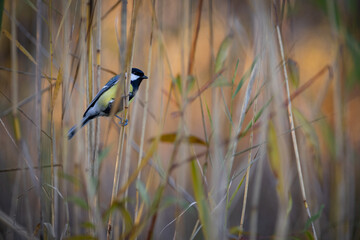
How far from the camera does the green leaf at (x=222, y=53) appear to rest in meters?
1.03

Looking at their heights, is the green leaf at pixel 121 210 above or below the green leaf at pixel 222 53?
below

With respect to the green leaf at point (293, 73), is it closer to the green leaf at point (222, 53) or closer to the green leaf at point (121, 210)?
the green leaf at point (222, 53)

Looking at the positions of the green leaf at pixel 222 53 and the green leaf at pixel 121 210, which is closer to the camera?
the green leaf at pixel 121 210

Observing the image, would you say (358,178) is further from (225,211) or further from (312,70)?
(225,211)

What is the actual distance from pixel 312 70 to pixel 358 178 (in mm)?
865

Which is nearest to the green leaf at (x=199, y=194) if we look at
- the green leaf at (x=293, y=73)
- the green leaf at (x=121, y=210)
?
the green leaf at (x=121, y=210)

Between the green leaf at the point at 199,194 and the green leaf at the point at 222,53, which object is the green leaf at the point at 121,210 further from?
the green leaf at the point at 222,53

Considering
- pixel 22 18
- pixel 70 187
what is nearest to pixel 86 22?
Answer: pixel 70 187

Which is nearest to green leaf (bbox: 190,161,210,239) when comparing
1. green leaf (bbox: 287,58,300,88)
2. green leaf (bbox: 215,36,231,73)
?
green leaf (bbox: 215,36,231,73)

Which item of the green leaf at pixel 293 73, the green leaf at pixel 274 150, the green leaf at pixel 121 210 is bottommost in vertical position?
the green leaf at pixel 121 210

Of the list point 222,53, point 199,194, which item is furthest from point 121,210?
point 222,53

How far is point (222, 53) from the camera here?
41.2 inches

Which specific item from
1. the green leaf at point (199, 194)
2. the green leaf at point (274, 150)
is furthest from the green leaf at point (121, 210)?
the green leaf at point (274, 150)

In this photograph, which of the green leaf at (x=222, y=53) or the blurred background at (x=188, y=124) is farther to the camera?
the green leaf at (x=222, y=53)
